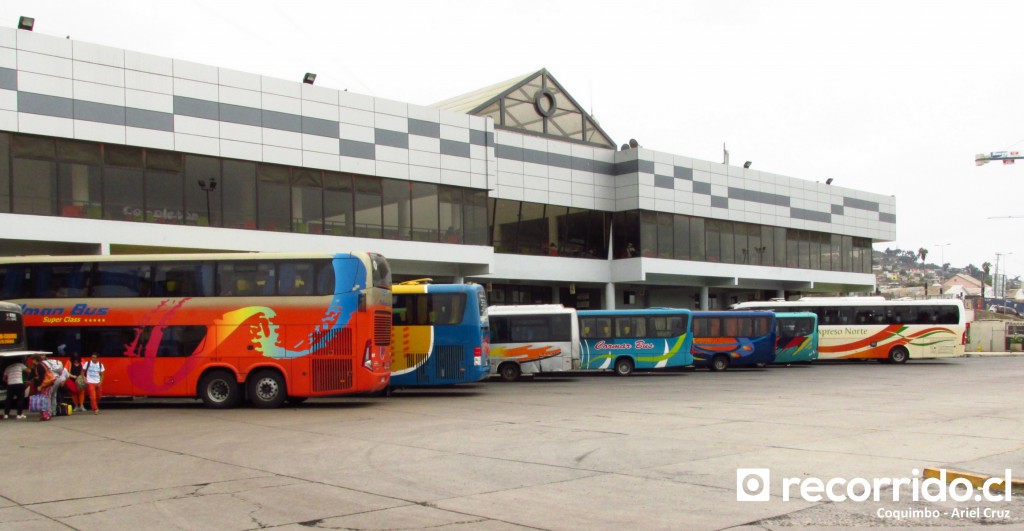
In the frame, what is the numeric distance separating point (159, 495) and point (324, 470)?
2.18 metres

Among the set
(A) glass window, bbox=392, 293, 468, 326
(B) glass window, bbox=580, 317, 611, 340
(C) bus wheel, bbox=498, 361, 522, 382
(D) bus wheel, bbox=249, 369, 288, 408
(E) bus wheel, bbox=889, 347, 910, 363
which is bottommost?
(E) bus wheel, bbox=889, 347, 910, 363

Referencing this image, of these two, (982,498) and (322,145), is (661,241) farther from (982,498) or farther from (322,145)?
(982,498)

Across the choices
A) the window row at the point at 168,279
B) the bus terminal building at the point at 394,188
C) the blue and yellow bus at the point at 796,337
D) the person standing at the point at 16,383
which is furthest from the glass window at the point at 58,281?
the blue and yellow bus at the point at 796,337

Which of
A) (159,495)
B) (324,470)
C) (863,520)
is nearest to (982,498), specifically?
(863,520)

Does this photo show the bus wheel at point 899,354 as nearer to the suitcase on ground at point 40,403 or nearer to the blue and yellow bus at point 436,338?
the blue and yellow bus at point 436,338

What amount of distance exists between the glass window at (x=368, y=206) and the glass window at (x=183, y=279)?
50.9ft

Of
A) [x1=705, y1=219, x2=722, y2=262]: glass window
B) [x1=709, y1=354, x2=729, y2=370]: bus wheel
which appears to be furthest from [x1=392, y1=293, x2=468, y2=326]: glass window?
[x1=705, y1=219, x2=722, y2=262]: glass window

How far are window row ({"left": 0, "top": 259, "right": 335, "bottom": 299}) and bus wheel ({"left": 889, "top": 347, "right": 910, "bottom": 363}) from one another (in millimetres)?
32494

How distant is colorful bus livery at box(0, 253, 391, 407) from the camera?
20.5m

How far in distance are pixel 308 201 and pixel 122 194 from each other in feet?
23.6

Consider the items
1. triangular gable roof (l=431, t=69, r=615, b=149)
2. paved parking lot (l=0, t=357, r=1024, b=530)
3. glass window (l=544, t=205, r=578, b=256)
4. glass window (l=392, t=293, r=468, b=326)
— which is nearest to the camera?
paved parking lot (l=0, t=357, r=1024, b=530)

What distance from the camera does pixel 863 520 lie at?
25.5 feet

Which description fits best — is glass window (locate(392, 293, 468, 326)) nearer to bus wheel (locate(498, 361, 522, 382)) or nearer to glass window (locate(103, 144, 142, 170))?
bus wheel (locate(498, 361, 522, 382))

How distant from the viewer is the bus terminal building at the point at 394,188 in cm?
2912
